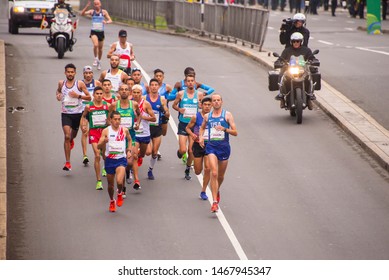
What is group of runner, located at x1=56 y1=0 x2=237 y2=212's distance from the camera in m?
16.5

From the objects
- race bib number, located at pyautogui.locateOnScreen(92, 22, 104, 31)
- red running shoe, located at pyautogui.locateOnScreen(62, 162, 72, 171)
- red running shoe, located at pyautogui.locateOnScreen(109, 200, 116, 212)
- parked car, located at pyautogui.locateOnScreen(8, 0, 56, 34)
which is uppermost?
race bib number, located at pyautogui.locateOnScreen(92, 22, 104, 31)

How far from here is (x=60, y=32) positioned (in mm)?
33406

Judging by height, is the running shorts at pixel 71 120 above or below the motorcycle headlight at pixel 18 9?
above

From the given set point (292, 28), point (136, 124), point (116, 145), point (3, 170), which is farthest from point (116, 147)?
point (292, 28)

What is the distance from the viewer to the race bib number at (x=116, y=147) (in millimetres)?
16469

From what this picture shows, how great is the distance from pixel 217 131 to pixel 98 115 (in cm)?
254

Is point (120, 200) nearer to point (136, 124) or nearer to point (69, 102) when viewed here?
point (136, 124)

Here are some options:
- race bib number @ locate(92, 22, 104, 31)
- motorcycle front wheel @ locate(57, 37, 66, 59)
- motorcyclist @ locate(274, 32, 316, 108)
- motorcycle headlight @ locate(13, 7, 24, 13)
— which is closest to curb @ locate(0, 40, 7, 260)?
race bib number @ locate(92, 22, 104, 31)

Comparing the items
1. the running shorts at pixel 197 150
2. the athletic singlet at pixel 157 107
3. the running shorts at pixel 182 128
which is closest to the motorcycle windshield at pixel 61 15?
the running shorts at pixel 182 128

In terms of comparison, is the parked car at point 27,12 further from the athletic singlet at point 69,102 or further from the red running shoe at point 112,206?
the red running shoe at point 112,206

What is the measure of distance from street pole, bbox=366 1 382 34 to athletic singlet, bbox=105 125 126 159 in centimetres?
3285

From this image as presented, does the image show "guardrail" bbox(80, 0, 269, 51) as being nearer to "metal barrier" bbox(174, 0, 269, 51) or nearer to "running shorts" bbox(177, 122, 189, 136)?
"metal barrier" bbox(174, 0, 269, 51)

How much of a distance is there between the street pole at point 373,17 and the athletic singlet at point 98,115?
31.3 meters

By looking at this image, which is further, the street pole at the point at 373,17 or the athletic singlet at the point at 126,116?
the street pole at the point at 373,17
